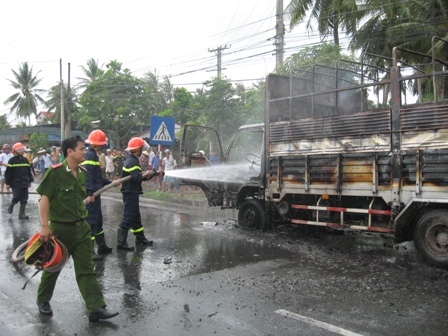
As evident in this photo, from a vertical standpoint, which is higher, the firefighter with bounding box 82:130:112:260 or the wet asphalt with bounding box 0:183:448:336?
the firefighter with bounding box 82:130:112:260

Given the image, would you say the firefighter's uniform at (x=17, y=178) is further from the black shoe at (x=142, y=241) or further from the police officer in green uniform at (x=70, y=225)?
the police officer in green uniform at (x=70, y=225)

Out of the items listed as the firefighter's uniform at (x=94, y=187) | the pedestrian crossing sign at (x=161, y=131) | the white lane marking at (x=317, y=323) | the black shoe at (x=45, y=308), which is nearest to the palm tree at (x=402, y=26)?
the pedestrian crossing sign at (x=161, y=131)

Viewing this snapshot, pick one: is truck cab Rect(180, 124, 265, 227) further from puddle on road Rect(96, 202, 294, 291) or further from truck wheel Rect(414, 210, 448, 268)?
truck wheel Rect(414, 210, 448, 268)

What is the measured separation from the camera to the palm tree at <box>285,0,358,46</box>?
20.0m

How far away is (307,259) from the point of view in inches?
253

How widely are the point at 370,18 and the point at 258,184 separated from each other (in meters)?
13.6

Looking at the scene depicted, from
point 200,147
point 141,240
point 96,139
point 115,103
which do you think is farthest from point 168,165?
point 115,103

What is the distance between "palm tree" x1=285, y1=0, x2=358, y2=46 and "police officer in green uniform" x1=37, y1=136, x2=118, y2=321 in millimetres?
17511

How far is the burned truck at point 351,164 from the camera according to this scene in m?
5.95

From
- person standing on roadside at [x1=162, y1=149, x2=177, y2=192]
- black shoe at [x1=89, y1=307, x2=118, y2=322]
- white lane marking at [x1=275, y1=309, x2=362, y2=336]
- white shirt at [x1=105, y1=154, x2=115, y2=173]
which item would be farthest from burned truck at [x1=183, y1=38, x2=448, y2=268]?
white shirt at [x1=105, y1=154, x2=115, y2=173]

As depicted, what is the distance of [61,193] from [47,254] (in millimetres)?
577

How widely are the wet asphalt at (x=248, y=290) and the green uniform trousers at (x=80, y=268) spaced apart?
215mm

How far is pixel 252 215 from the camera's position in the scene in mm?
8719

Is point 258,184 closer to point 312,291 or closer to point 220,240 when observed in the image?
point 220,240
